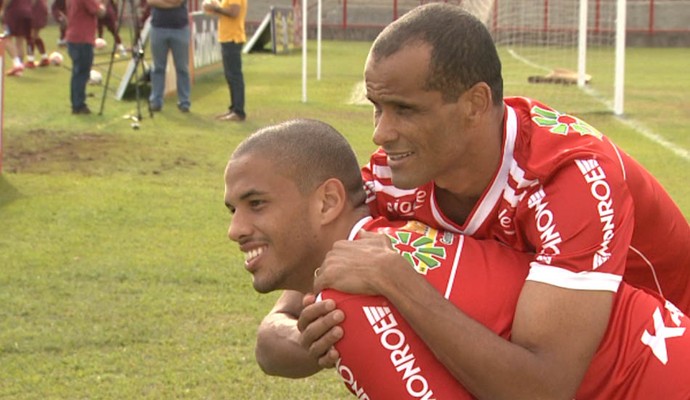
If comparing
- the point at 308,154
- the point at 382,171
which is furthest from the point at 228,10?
the point at 308,154

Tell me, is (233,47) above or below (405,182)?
below

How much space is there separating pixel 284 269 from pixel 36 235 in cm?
643

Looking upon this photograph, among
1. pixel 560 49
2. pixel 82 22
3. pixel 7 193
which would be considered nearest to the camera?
pixel 7 193

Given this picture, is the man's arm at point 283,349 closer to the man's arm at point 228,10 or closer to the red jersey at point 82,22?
the man's arm at point 228,10

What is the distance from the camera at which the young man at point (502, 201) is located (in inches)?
116

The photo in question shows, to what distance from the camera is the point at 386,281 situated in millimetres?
2977

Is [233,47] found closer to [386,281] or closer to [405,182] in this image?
[405,182]

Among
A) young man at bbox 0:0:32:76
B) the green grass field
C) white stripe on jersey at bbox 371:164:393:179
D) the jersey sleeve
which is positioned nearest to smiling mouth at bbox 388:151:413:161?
white stripe on jersey at bbox 371:164:393:179

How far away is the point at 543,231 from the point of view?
10.2ft

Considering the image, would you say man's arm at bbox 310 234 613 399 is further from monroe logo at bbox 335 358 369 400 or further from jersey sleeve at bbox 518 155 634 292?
monroe logo at bbox 335 358 369 400

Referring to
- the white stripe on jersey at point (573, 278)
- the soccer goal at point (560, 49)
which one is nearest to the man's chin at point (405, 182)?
the white stripe on jersey at point (573, 278)

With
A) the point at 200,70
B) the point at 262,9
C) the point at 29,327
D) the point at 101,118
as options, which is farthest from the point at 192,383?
the point at 262,9

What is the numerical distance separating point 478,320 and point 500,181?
1.50 ft

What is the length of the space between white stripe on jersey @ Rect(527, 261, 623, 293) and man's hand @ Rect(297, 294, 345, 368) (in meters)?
0.51
